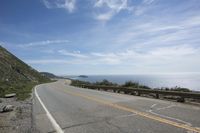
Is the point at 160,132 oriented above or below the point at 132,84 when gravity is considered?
below

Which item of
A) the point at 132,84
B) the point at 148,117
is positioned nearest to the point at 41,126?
the point at 148,117

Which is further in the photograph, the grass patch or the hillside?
the hillside

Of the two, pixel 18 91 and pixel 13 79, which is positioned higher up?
pixel 13 79

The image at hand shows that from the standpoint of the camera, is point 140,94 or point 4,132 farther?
point 140,94

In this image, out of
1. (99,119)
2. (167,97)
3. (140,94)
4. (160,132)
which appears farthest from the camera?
(140,94)

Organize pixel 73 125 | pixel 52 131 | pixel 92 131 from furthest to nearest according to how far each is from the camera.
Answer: pixel 73 125 → pixel 52 131 → pixel 92 131

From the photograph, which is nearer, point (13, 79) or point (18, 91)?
point (18, 91)

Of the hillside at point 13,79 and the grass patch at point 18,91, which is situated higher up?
the hillside at point 13,79

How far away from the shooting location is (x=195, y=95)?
41.2 ft

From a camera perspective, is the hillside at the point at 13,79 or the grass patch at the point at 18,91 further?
the hillside at the point at 13,79

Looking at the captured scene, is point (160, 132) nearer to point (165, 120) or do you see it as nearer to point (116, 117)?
point (165, 120)

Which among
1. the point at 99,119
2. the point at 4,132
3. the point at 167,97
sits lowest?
the point at 4,132

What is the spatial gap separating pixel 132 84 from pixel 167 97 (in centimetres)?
1159

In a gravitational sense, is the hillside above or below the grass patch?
above
